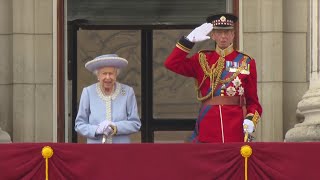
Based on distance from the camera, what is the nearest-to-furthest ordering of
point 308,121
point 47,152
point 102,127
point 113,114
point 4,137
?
point 47,152 → point 102,127 → point 113,114 → point 308,121 → point 4,137

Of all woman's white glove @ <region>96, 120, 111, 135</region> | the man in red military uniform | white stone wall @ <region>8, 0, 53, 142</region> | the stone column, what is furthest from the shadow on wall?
the stone column

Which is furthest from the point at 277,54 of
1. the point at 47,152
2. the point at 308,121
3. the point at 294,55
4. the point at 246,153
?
the point at 47,152

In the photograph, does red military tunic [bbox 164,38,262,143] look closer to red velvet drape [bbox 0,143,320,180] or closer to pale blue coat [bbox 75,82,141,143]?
pale blue coat [bbox 75,82,141,143]

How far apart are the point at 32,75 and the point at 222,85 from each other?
10.7 ft

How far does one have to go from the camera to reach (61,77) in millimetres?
12945

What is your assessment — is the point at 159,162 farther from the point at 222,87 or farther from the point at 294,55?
the point at 294,55

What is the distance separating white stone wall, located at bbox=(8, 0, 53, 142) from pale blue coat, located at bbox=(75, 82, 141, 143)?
2.74 metres

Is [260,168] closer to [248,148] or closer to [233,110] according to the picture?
[248,148]

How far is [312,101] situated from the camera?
11898mm

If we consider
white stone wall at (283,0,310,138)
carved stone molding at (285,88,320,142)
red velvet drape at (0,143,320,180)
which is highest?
white stone wall at (283,0,310,138)

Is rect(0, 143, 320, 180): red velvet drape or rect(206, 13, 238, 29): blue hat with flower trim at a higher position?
rect(206, 13, 238, 29): blue hat with flower trim

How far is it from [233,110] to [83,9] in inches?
189

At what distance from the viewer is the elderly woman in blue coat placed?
9.89 m

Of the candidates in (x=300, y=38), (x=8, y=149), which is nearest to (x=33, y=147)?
(x=8, y=149)
